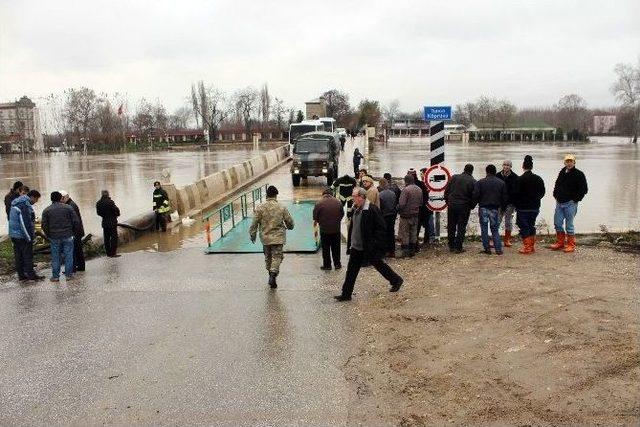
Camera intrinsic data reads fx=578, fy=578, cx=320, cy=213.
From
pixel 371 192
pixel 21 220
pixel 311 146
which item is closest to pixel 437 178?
pixel 371 192

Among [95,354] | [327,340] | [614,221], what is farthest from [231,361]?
[614,221]

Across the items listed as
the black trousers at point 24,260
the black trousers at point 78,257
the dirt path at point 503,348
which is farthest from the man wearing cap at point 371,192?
the black trousers at point 24,260

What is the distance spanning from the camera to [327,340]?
268 inches

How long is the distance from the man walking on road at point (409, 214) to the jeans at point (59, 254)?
19.9 feet

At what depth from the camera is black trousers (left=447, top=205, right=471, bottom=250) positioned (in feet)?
35.3

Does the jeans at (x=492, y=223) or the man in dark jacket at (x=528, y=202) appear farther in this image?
the jeans at (x=492, y=223)

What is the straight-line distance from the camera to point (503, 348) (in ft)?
19.7

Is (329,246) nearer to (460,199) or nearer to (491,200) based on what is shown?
(460,199)

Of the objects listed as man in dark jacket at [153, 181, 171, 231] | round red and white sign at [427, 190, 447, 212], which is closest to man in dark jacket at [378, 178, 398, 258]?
round red and white sign at [427, 190, 447, 212]

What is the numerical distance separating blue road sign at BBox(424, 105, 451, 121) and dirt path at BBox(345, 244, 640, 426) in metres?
3.71

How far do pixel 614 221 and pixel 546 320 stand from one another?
11.4m

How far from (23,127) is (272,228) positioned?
106498 millimetres

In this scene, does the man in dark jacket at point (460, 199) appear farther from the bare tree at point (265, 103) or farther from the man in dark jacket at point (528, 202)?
the bare tree at point (265, 103)

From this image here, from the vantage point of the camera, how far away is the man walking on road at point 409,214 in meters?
10.8
